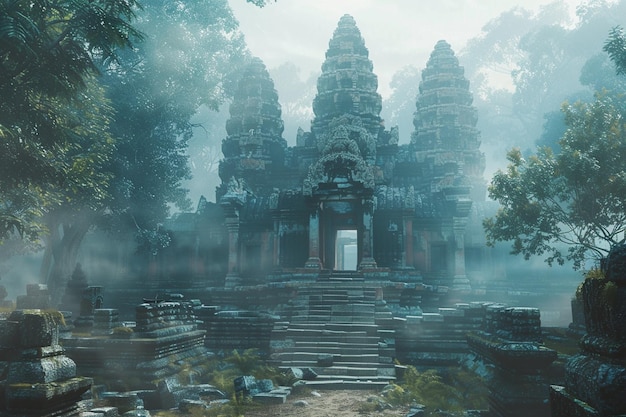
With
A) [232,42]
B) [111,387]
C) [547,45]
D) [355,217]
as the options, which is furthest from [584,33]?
[111,387]

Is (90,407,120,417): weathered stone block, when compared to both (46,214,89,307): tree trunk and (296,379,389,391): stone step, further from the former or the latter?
(46,214,89,307): tree trunk

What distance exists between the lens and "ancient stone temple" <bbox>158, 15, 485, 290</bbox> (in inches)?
883

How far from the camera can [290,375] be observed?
11102 mm

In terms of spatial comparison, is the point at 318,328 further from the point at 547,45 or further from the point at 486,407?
the point at 547,45

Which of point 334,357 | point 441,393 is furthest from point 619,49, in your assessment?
point 334,357

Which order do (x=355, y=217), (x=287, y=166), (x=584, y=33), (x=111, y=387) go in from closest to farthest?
Result: (x=111, y=387) → (x=355, y=217) → (x=287, y=166) → (x=584, y=33)

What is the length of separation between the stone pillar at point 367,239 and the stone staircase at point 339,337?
7.44 ft

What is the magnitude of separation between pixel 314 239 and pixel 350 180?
311 centimetres

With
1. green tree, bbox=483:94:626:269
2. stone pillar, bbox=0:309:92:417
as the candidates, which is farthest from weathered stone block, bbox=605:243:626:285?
green tree, bbox=483:94:626:269

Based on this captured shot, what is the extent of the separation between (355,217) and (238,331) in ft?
32.7

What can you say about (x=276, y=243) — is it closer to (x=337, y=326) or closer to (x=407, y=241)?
(x=407, y=241)

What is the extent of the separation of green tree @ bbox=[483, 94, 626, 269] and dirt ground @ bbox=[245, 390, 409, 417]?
9912 millimetres

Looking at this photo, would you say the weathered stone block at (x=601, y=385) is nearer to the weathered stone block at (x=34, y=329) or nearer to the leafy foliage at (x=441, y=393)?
the leafy foliage at (x=441, y=393)

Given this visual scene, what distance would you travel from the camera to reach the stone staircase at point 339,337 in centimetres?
1194
